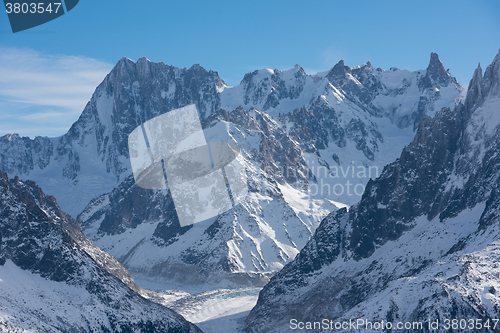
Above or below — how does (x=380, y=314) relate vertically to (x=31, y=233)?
below

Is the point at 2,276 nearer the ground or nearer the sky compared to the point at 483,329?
nearer the sky

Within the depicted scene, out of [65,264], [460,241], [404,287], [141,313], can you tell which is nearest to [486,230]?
[460,241]

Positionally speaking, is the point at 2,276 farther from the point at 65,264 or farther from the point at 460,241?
the point at 460,241

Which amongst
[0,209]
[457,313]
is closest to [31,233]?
[0,209]

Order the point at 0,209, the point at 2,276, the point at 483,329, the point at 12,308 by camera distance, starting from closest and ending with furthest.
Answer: the point at 483,329, the point at 12,308, the point at 2,276, the point at 0,209

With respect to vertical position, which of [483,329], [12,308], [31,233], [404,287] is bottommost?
[483,329]

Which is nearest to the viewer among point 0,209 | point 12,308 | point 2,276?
point 12,308

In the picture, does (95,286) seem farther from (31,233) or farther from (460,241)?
(460,241)

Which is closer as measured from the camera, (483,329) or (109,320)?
(483,329)

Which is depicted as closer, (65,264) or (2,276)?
(2,276)
